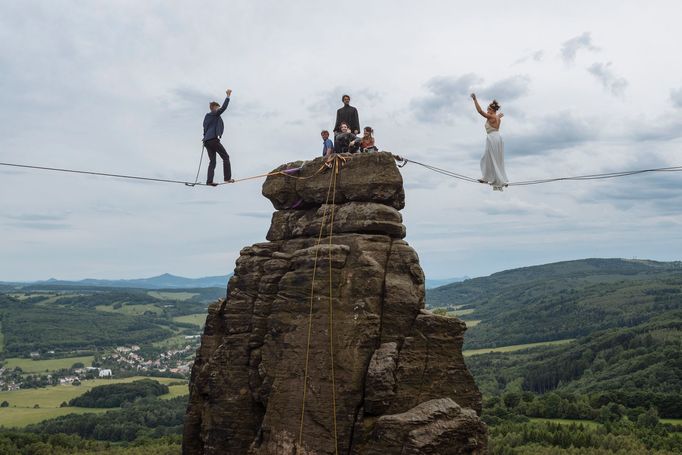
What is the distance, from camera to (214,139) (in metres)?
30.5

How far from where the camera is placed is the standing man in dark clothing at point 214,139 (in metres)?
30.0

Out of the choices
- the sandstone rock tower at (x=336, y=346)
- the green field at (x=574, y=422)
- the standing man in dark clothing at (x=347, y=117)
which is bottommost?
the green field at (x=574, y=422)

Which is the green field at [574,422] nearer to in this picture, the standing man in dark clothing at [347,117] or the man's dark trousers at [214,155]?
the standing man in dark clothing at [347,117]

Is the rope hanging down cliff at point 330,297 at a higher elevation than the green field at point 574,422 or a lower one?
higher

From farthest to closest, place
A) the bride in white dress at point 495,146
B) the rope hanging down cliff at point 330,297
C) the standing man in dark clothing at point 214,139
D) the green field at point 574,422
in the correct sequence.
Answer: the green field at point 574,422 < the standing man in dark clothing at point 214,139 < the bride in white dress at point 495,146 < the rope hanging down cliff at point 330,297

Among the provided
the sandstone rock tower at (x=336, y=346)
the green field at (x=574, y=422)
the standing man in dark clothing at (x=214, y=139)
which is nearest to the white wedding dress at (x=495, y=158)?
the sandstone rock tower at (x=336, y=346)

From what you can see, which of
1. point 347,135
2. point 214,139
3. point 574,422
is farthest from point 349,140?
point 574,422

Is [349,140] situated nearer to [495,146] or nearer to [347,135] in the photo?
[347,135]

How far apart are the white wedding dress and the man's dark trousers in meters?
12.4

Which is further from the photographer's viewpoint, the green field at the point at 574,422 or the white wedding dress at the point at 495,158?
the green field at the point at 574,422

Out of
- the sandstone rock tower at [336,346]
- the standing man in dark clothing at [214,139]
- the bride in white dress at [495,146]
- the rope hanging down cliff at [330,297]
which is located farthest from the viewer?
the standing man in dark clothing at [214,139]

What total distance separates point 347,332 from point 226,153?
461 inches

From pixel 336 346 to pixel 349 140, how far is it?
33.4ft

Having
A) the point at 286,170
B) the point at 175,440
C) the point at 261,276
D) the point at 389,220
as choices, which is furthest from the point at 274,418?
the point at 175,440
